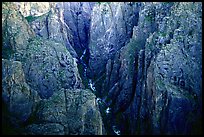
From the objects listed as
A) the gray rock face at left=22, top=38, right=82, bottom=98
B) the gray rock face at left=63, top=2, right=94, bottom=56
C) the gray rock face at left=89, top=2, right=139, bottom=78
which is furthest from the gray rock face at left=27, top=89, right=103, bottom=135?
the gray rock face at left=63, top=2, right=94, bottom=56

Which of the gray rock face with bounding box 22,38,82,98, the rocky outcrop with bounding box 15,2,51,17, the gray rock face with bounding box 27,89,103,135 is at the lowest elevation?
the gray rock face with bounding box 27,89,103,135

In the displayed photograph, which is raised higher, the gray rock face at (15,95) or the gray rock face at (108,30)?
the gray rock face at (108,30)

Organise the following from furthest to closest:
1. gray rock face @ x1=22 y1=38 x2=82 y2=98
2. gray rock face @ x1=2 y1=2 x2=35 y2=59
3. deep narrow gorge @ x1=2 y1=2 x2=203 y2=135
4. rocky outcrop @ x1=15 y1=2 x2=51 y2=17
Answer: rocky outcrop @ x1=15 y1=2 x2=51 y2=17 < gray rock face @ x1=22 y1=38 x2=82 y2=98 < gray rock face @ x1=2 y1=2 x2=35 y2=59 < deep narrow gorge @ x1=2 y1=2 x2=203 y2=135

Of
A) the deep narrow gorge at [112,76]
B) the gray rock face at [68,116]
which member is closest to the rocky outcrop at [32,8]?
the deep narrow gorge at [112,76]

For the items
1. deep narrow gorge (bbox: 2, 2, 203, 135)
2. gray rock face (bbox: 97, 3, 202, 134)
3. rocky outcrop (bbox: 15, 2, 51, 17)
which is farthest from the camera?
rocky outcrop (bbox: 15, 2, 51, 17)

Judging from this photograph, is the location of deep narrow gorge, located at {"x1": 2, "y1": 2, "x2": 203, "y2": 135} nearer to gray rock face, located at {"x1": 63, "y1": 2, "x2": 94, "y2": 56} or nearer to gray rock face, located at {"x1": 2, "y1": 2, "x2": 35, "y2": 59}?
gray rock face, located at {"x1": 2, "y1": 2, "x2": 35, "y2": 59}

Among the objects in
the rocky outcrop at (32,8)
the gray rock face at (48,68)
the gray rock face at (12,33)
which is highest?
the rocky outcrop at (32,8)

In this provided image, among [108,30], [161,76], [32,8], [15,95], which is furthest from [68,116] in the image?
[108,30]

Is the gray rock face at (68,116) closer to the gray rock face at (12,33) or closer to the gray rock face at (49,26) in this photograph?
the gray rock face at (12,33)

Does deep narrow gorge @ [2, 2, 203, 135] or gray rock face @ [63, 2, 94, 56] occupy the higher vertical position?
gray rock face @ [63, 2, 94, 56]
